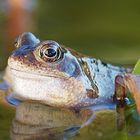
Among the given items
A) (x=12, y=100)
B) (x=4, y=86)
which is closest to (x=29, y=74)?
(x=12, y=100)

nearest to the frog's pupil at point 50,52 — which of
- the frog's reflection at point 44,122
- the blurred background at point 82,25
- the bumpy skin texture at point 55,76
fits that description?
the bumpy skin texture at point 55,76

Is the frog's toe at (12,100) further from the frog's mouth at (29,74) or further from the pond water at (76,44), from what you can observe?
A: the frog's mouth at (29,74)

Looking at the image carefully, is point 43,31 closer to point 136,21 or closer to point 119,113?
point 136,21

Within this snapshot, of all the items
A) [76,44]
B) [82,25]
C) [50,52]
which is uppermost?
[82,25]

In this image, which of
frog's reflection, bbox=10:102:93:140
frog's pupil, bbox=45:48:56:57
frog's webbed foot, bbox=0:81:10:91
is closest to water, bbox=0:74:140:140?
frog's reflection, bbox=10:102:93:140

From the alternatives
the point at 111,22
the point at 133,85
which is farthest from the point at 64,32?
the point at 133,85

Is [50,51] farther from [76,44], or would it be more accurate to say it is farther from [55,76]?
[76,44]

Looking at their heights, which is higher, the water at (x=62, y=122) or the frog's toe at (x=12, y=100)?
the frog's toe at (x=12, y=100)
